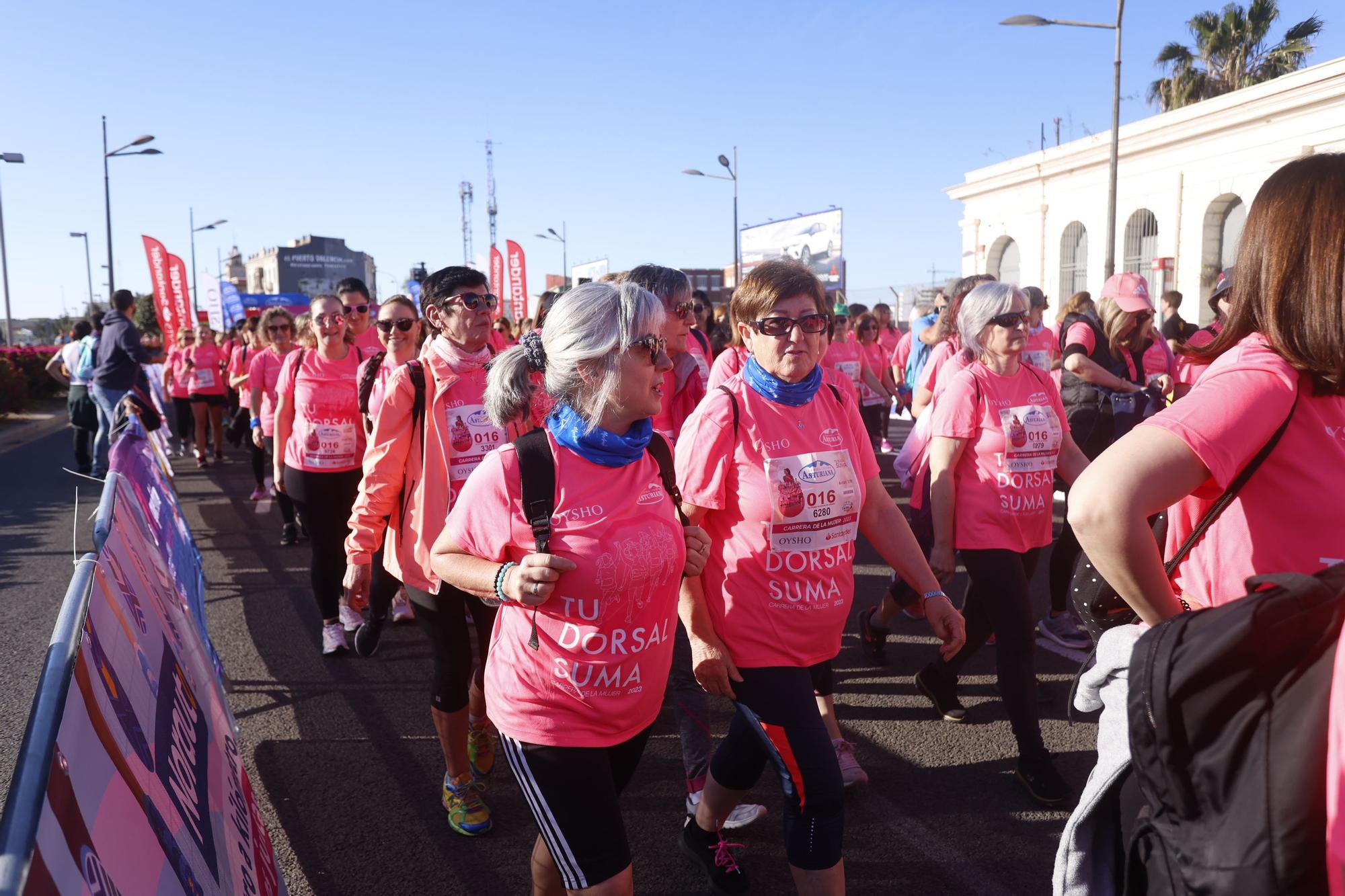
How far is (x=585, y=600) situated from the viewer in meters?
2.25

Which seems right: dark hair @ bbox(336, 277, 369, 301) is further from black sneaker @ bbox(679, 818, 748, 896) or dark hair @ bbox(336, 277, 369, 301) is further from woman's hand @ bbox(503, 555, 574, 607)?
woman's hand @ bbox(503, 555, 574, 607)

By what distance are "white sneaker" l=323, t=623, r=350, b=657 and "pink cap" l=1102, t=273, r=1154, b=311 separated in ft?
17.2

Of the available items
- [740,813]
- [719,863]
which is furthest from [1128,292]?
[719,863]

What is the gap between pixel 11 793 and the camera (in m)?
1.53

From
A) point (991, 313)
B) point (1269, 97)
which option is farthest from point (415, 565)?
point (1269, 97)

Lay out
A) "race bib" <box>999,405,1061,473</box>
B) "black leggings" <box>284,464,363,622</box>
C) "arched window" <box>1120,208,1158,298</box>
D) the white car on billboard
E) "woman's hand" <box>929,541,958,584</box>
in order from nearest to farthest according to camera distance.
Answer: "woman's hand" <box>929,541,958,584</box> < "race bib" <box>999,405,1061,473</box> < "black leggings" <box>284,464,363,622</box> < "arched window" <box>1120,208,1158,298</box> < the white car on billboard

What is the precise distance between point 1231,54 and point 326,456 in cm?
3808

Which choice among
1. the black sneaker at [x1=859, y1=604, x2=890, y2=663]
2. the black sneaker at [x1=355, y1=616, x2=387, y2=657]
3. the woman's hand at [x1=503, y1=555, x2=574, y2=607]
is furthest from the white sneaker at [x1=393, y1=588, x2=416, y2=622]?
the woman's hand at [x1=503, y1=555, x2=574, y2=607]

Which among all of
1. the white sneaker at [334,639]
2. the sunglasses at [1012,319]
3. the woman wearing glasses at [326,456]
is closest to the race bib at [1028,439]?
the sunglasses at [1012,319]

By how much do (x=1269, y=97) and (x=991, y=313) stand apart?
83.5ft

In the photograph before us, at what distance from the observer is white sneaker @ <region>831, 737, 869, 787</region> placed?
384cm

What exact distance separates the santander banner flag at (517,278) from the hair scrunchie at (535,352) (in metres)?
25.0

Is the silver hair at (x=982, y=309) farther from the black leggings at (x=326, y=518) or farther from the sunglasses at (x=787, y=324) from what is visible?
the black leggings at (x=326, y=518)

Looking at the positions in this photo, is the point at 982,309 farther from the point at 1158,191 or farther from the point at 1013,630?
the point at 1158,191
